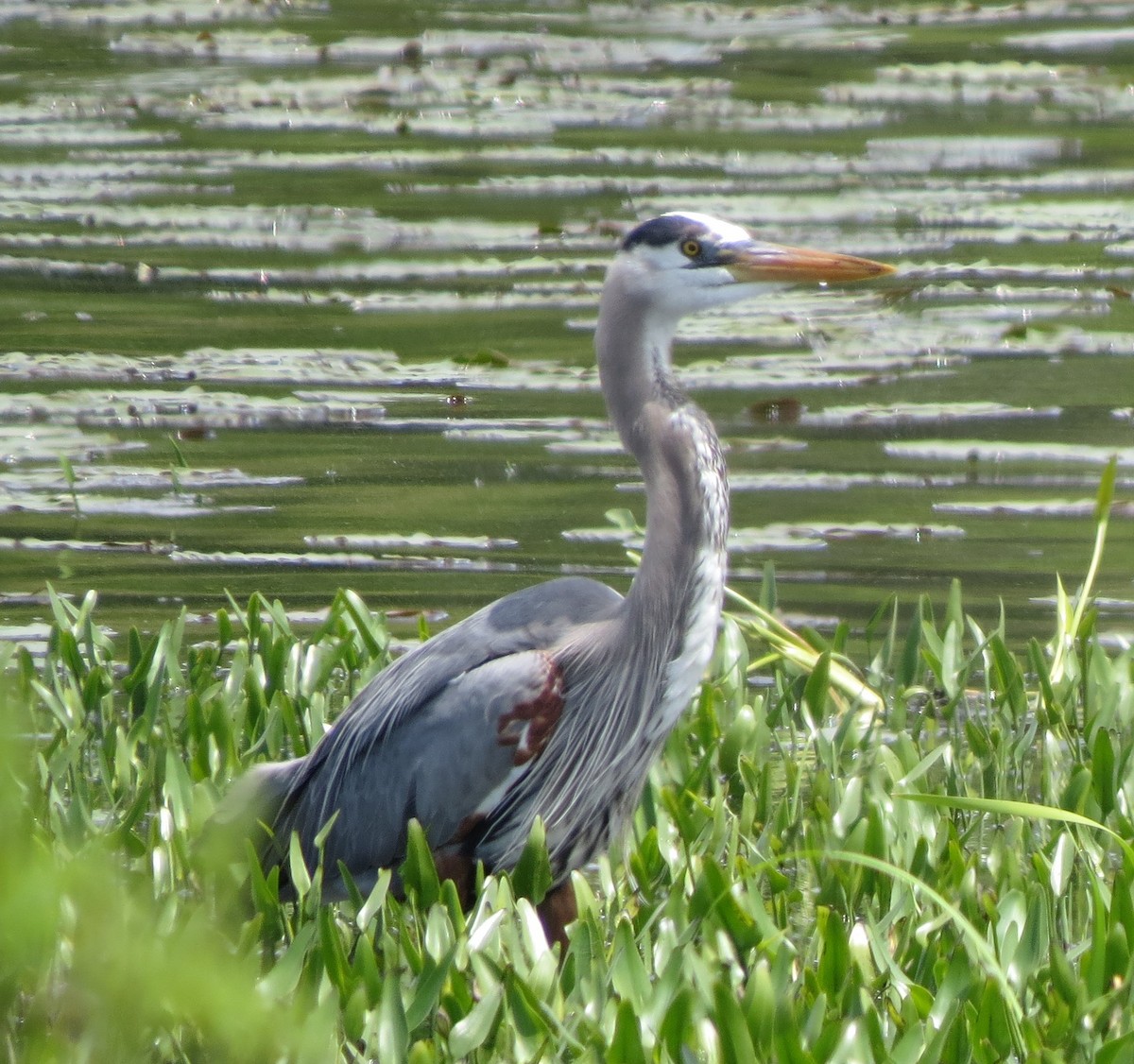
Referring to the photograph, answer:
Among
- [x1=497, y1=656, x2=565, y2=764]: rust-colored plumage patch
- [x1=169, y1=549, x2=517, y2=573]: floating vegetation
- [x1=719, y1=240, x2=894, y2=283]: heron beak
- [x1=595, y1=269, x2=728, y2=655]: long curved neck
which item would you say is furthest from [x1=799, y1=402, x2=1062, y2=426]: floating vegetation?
[x1=497, y1=656, x2=565, y2=764]: rust-colored plumage patch

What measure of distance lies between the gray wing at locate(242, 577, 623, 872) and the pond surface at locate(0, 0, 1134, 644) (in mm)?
1975

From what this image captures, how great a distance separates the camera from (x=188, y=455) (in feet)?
23.8

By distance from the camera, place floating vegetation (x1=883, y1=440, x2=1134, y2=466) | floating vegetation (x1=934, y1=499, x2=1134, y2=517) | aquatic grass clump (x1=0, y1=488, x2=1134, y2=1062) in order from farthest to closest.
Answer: floating vegetation (x1=883, y1=440, x2=1134, y2=466) → floating vegetation (x1=934, y1=499, x2=1134, y2=517) → aquatic grass clump (x1=0, y1=488, x2=1134, y2=1062)

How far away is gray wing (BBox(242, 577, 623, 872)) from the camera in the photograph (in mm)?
3660

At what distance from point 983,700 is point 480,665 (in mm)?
1626

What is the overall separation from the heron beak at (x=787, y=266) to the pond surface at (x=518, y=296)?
1991 mm

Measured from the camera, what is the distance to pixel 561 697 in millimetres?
3721

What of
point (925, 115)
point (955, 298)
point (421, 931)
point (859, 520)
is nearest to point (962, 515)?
point (859, 520)

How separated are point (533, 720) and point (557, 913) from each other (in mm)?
401

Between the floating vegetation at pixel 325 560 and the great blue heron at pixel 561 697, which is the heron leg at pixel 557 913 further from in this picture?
the floating vegetation at pixel 325 560

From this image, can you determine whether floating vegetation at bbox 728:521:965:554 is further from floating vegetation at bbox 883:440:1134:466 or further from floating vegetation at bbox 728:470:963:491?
floating vegetation at bbox 883:440:1134:466

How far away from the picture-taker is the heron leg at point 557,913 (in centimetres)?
375

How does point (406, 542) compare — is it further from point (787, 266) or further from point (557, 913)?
point (557, 913)

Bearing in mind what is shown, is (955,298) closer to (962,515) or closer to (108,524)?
(962,515)
